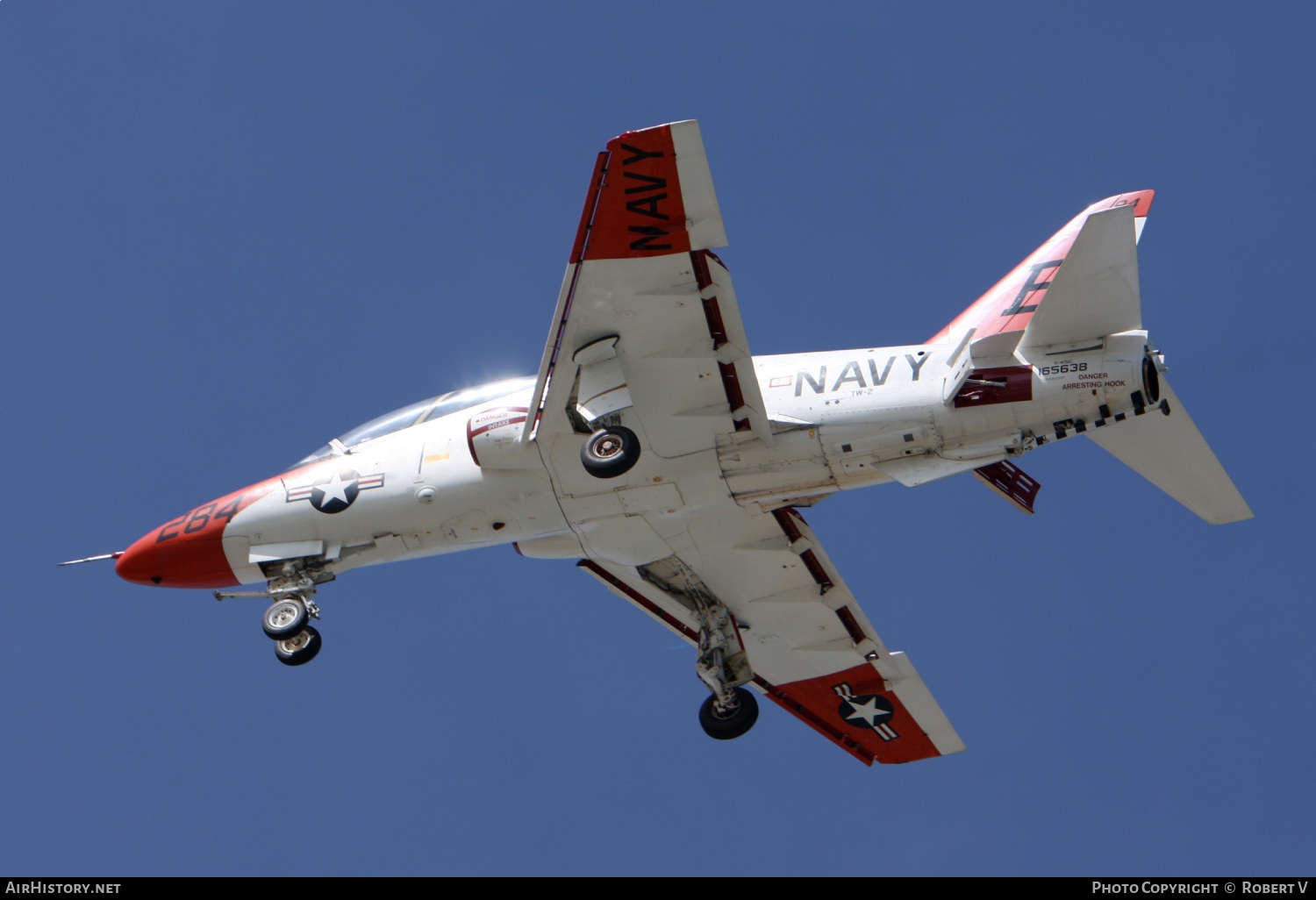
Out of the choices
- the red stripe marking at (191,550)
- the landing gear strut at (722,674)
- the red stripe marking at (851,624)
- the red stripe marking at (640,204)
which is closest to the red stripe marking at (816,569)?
the red stripe marking at (851,624)

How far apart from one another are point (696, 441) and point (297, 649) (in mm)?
7259

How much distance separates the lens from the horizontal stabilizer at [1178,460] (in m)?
21.2

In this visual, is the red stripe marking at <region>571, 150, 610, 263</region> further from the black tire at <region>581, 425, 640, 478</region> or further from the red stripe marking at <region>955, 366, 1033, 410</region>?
the red stripe marking at <region>955, 366, 1033, 410</region>

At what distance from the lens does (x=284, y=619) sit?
23.0 m

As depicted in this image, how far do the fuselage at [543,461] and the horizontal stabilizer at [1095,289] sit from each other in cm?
23

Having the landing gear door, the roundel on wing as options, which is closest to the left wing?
the landing gear door

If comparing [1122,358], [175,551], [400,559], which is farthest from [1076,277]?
[175,551]

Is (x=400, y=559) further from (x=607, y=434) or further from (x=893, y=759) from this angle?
(x=893, y=759)

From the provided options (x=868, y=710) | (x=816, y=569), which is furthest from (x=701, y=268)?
(x=868, y=710)

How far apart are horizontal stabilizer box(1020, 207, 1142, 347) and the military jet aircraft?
0.03m

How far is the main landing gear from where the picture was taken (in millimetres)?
22922

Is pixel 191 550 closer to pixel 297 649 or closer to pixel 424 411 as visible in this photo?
pixel 297 649

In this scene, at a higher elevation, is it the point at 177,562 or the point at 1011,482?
the point at 177,562

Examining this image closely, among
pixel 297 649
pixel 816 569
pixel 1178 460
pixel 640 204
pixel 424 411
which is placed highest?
pixel 424 411
